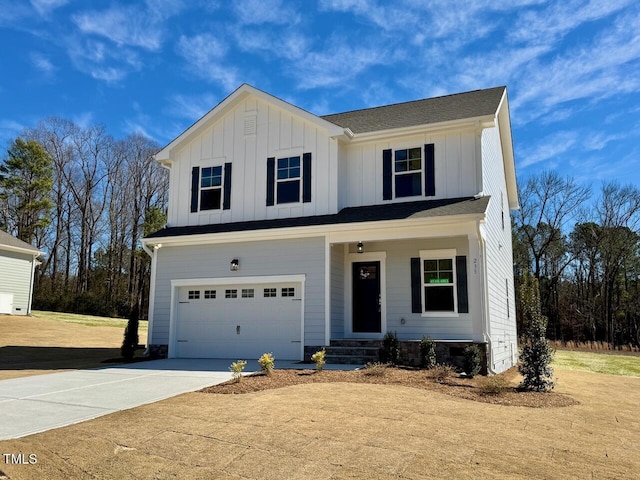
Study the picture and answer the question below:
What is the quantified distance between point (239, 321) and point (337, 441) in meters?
9.10

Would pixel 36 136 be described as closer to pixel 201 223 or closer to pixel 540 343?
pixel 201 223

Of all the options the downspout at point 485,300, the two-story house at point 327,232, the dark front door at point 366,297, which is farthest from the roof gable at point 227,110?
the downspout at point 485,300

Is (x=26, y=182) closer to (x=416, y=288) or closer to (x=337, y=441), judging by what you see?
(x=416, y=288)

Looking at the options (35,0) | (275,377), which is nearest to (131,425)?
(275,377)

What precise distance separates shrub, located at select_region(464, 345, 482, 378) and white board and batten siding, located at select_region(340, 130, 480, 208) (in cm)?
428

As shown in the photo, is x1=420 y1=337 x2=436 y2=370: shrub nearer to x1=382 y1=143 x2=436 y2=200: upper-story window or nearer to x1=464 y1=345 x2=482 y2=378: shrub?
x1=464 y1=345 x2=482 y2=378: shrub

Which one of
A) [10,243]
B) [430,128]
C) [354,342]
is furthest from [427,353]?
[10,243]

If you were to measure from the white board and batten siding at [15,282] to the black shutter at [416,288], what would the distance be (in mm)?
21710

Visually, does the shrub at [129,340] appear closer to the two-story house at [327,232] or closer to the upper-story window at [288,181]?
the two-story house at [327,232]

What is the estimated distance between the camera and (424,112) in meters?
15.0

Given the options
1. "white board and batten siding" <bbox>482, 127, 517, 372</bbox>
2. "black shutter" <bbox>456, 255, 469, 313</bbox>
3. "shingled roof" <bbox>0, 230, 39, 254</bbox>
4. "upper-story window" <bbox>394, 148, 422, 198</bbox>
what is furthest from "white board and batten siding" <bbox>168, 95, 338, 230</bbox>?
"shingled roof" <bbox>0, 230, 39, 254</bbox>

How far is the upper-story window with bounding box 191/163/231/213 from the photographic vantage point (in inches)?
604

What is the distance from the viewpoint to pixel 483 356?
10.9 meters

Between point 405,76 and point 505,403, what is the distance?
8.97 metres
